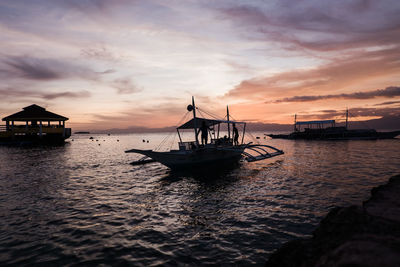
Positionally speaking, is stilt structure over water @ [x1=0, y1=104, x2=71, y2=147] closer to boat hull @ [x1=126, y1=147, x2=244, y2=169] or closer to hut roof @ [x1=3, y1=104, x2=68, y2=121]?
hut roof @ [x1=3, y1=104, x2=68, y2=121]

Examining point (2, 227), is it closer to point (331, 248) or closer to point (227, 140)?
point (331, 248)

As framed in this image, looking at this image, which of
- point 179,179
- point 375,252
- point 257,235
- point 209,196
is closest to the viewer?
point 375,252

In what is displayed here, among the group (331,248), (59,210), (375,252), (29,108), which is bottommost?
(59,210)

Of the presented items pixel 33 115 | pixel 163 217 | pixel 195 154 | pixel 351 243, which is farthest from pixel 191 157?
pixel 33 115

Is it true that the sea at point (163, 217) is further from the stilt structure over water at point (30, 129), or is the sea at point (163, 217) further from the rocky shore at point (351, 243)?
the stilt structure over water at point (30, 129)

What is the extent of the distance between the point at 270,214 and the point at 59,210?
35.1ft

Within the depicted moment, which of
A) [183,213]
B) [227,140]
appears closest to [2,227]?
[183,213]

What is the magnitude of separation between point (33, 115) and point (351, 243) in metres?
65.1

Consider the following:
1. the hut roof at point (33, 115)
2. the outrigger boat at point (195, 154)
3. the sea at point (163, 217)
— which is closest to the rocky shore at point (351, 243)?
the sea at point (163, 217)

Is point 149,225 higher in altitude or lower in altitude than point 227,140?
lower

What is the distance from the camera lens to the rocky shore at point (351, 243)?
3.34m

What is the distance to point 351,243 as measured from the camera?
3809mm

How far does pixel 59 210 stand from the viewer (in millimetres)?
10359

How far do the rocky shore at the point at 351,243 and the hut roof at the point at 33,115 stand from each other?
61.8 m
